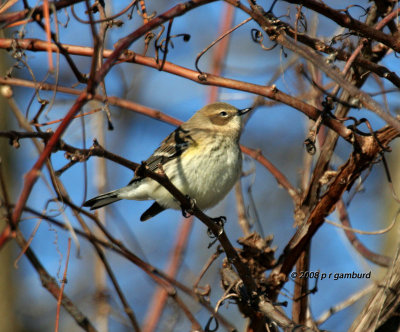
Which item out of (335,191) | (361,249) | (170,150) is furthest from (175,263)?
(335,191)

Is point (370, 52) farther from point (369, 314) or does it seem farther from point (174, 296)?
point (174, 296)

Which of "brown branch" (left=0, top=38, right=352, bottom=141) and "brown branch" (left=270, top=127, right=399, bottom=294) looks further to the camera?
"brown branch" (left=270, top=127, right=399, bottom=294)

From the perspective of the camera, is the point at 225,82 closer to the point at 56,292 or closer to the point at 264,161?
the point at 264,161

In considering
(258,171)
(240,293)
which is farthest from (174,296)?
(258,171)

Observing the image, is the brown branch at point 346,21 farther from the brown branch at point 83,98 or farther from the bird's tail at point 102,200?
the bird's tail at point 102,200

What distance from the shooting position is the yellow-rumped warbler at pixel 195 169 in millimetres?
4207

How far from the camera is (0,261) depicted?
543 centimetres

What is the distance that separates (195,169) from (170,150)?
43 centimetres

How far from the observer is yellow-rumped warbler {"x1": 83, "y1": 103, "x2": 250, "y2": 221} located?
4207 mm

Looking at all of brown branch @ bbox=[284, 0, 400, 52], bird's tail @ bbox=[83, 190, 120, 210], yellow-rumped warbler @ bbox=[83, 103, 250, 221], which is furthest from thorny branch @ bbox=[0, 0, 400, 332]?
bird's tail @ bbox=[83, 190, 120, 210]

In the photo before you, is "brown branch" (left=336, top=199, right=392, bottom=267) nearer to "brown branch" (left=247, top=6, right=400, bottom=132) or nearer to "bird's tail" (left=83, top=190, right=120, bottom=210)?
"brown branch" (left=247, top=6, right=400, bottom=132)

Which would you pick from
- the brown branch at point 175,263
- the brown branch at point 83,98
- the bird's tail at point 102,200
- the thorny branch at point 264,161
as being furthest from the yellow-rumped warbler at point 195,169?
the brown branch at point 83,98

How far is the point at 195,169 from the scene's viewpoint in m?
4.22

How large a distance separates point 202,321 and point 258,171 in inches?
107
